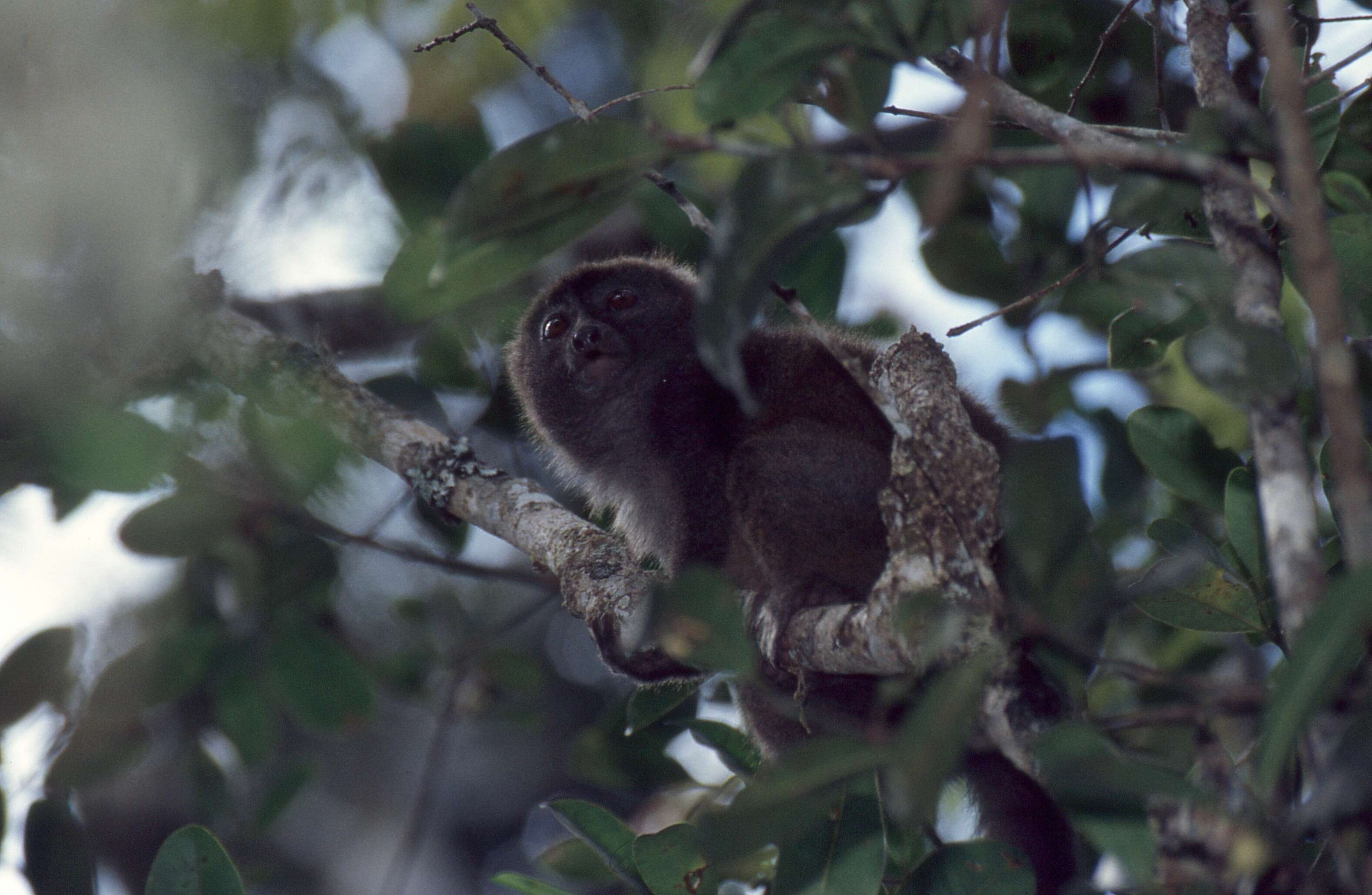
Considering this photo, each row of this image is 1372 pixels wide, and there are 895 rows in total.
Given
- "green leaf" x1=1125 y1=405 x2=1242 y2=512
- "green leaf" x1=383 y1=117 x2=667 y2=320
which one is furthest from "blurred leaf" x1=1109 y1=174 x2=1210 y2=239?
"green leaf" x1=1125 y1=405 x2=1242 y2=512

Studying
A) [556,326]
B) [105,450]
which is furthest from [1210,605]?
[105,450]

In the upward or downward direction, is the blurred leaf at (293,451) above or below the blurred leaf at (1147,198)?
below

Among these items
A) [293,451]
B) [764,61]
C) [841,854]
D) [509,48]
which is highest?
[764,61]

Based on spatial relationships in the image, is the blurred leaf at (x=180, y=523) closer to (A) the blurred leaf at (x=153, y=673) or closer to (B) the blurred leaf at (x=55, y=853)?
(A) the blurred leaf at (x=153, y=673)

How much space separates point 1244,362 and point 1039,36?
1898mm

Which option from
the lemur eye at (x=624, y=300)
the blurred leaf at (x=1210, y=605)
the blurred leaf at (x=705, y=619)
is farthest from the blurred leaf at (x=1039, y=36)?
the blurred leaf at (x=705, y=619)

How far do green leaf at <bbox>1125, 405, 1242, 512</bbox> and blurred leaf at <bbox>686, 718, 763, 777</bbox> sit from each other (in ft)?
4.99

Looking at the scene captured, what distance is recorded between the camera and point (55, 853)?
343 centimetres

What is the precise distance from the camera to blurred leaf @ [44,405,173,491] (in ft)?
11.5

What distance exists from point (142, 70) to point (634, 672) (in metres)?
3.41

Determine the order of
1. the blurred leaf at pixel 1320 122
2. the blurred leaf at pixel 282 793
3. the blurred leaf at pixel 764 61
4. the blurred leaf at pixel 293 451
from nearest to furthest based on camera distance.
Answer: the blurred leaf at pixel 764 61
the blurred leaf at pixel 1320 122
the blurred leaf at pixel 293 451
the blurred leaf at pixel 282 793

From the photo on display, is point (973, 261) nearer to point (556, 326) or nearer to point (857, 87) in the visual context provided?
point (556, 326)

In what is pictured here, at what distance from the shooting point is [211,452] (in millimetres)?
4043

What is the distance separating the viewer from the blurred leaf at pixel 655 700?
3398mm
